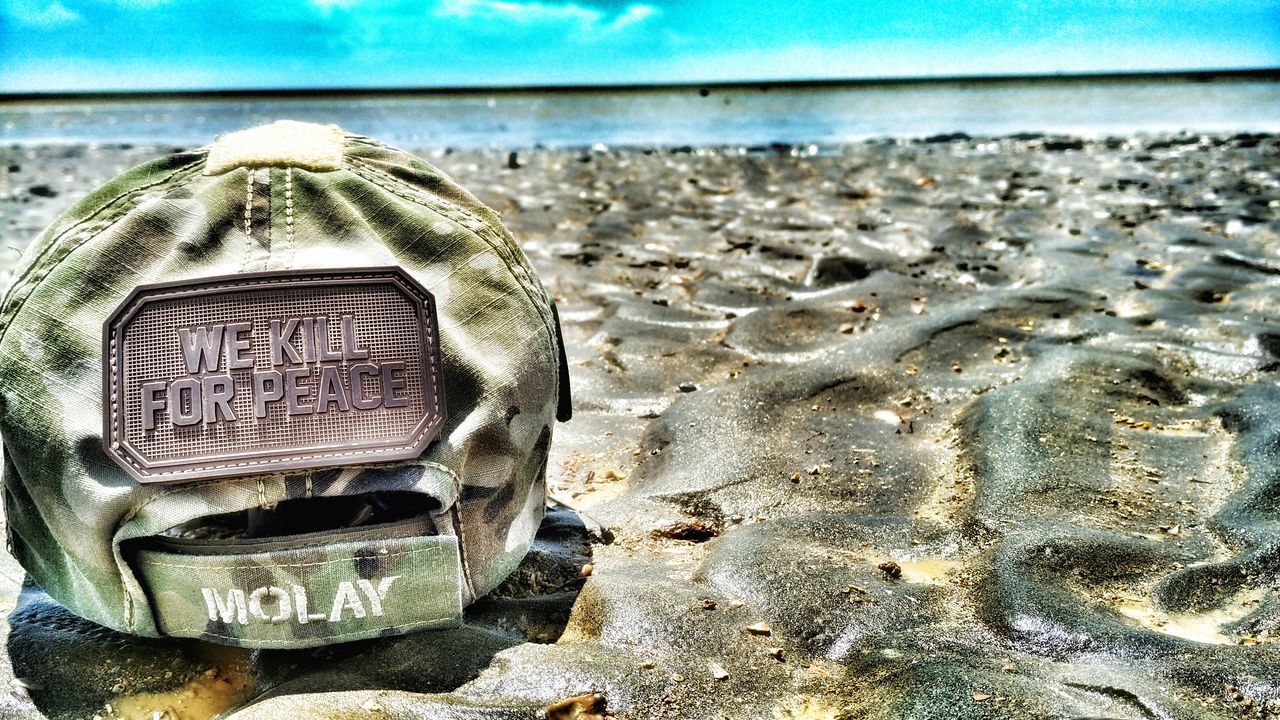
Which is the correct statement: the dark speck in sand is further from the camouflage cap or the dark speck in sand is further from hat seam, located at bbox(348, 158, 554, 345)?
hat seam, located at bbox(348, 158, 554, 345)

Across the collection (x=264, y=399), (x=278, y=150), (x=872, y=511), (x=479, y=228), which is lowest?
(x=872, y=511)

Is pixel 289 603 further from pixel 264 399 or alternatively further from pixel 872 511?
pixel 872 511

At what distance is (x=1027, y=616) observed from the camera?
6.31ft

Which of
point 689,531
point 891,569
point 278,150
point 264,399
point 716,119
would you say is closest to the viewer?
point 264,399

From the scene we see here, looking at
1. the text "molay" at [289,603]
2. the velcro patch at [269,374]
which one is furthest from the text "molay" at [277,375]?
the text "molay" at [289,603]

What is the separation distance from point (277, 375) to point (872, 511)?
4.91 feet

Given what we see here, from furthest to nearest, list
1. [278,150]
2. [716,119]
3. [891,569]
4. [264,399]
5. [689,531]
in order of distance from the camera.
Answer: [716,119]
[689,531]
[891,569]
[278,150]
[264,399]

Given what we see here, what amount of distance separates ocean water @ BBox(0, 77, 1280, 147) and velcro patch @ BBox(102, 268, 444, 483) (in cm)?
1061

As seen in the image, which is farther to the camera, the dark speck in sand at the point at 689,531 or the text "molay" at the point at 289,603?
the dark speck in sand at the point at 689,531

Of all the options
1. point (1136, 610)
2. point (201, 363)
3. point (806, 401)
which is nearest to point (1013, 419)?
point (806, 401)

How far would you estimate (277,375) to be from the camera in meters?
1.64

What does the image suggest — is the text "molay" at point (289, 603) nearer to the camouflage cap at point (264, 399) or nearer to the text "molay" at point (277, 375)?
the camouflage cap at point (264, 399)

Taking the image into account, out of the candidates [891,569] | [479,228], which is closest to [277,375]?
[479,228]

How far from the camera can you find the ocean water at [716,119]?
1302cm
